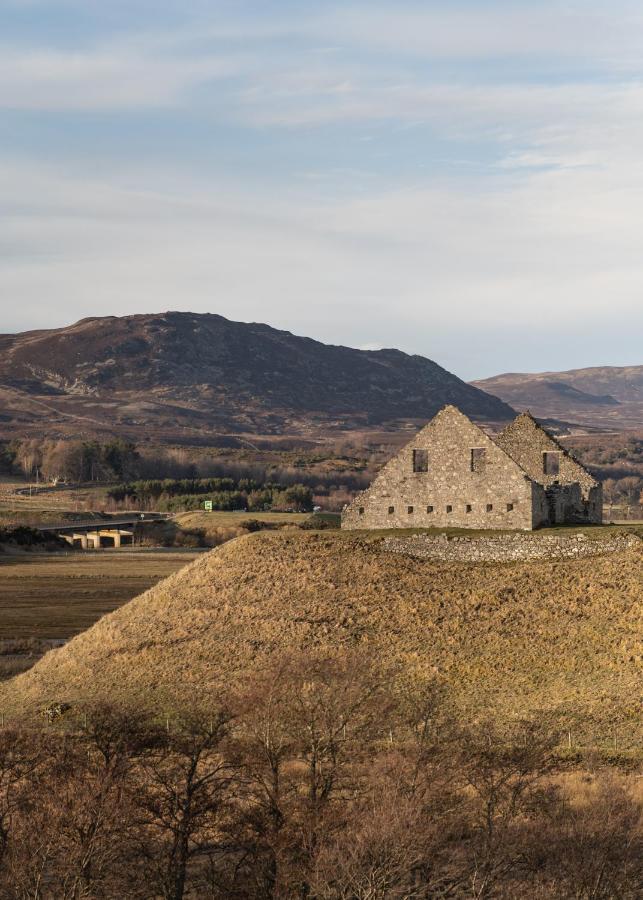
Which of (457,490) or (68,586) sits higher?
(457,490)

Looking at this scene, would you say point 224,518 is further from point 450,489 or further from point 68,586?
point 450,489

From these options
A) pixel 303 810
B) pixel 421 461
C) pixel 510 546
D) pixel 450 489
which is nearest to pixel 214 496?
pixel 421 461

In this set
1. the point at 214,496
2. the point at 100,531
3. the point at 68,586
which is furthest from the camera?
the point at 214,496

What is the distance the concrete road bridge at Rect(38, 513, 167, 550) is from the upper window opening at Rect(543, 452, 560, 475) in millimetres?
82876

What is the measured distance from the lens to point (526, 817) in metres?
26.6

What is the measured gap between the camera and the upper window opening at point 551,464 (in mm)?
50344

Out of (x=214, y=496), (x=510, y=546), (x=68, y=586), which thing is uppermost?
(x=510, y=546)

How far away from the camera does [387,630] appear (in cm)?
3925

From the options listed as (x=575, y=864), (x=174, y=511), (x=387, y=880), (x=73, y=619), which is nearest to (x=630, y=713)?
(x=575, y=864)

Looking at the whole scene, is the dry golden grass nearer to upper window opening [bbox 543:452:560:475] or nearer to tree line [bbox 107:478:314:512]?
tree line [bbox 107:478:314:512]

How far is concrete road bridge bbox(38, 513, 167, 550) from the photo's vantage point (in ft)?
421

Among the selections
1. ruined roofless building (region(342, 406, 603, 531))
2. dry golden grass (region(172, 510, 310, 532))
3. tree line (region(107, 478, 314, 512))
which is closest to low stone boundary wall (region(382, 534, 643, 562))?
ruined roofless building (region(342, 406, 603, 531))

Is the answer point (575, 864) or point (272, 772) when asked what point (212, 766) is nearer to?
point (272, 772)

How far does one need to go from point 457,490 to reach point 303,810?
70.2ft
